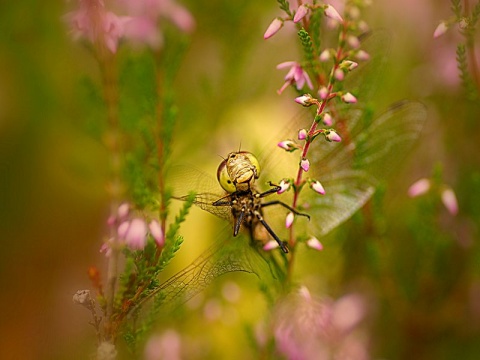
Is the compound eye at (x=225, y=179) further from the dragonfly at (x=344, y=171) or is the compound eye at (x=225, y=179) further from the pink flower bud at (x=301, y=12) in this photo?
the pink flower bud at (x=301, y=12)

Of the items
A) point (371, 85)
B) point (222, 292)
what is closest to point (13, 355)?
point (222, 292)

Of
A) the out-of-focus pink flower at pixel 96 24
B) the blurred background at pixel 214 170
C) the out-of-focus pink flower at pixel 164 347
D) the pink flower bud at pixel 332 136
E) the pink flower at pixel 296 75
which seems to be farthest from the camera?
the blurred background at pixel 214 170

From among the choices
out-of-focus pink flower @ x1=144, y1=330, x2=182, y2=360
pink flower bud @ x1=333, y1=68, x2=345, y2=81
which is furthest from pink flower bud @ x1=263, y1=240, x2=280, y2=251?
out-of-focus pink flower @ x1=144, y1=330, x2=182, y2=360

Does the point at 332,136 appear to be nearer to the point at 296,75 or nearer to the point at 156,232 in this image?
the point at 296,75

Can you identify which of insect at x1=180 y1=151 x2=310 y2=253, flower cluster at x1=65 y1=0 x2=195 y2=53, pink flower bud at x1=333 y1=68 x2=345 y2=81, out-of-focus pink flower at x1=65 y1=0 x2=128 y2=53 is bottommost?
insect at x1=180 y1=151 x2=310 y2=253

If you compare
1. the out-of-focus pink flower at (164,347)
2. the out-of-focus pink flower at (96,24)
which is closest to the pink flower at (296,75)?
the out-of-focus pink flower at (96,24)

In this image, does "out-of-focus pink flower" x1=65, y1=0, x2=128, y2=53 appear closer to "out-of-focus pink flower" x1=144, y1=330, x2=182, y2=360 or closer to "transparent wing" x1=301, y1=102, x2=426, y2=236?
"transparent wing" x1=301, y1=102, x2=426, y2=236

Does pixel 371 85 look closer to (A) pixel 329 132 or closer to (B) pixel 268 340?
(A) pixel 329 132
